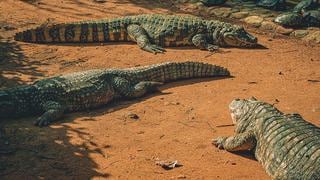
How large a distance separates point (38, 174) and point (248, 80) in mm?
4445

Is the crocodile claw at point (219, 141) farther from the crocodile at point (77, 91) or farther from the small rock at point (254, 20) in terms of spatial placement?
the small rock at point (254, 20)

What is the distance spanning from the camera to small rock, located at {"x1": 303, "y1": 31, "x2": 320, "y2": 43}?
11.1 metres

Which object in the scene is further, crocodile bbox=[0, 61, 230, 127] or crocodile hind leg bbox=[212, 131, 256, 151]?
crocodile bbox=[0, 61, 230, 127]

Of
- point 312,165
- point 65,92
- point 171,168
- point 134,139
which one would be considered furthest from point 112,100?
point 312,165

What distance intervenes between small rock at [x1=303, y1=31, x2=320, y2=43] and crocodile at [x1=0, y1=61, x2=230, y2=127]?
172 inches

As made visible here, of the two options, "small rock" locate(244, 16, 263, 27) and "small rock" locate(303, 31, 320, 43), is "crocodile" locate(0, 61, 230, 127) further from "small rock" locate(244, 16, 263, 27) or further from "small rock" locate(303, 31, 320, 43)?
"small rock" locate(244, 16, 263, 27)

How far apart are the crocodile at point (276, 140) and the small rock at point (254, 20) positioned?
20.6 feet

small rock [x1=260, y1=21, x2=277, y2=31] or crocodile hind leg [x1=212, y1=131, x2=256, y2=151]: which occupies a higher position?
small rock [x1=260, y1=21, x2=277, y2=31]

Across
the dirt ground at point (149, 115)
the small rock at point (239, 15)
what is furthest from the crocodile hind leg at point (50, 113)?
the small rock at point (239, 15)

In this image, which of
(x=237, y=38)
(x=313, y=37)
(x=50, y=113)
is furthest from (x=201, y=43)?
(x=50, y=113)

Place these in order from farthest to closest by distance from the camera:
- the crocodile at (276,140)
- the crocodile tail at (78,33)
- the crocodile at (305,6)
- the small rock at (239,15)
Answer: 1. the small rock at (239,15)
2. the crocodile at (305,6)
3. the crocodile tail at (78,33)
4. the crocodile at (276,140)

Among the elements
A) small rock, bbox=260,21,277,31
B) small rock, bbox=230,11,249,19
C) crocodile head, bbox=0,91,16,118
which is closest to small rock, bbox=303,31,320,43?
small rock, bbox=260,21,277,31

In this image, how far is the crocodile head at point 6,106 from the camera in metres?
6.78

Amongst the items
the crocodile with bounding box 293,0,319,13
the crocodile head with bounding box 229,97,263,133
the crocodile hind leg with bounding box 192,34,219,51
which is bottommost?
the crocodile head with bounding box 229,97,263,133
